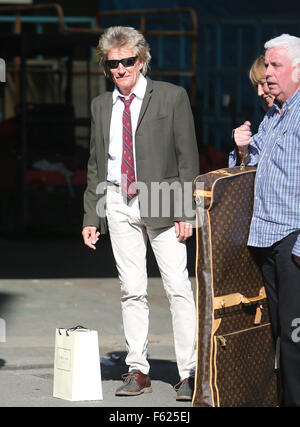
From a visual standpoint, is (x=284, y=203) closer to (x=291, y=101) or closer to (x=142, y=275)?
(x=291, y=101)

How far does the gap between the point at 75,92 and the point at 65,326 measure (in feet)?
26.4

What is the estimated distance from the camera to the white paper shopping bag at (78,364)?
526 cm

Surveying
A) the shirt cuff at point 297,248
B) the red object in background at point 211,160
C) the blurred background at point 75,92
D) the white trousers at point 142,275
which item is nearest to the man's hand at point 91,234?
the white trousers at point 142,275

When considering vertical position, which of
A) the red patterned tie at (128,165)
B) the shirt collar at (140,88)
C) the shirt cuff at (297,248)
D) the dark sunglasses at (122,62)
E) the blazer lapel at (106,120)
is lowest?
the shirt cuff at (297,248)

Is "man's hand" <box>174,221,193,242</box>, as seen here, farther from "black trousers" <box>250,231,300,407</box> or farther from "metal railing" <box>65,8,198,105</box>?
"metal railing" <box>65,8,198,105</box>

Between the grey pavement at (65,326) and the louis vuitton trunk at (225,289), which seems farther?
the grey pavement at (65,326)

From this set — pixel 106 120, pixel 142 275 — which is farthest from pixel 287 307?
pixel 106 120

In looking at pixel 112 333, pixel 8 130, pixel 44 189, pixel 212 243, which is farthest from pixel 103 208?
A: pixel 8 130

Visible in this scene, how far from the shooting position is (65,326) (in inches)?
292

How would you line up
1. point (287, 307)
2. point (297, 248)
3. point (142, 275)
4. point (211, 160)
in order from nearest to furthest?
point (297, 248)
point (287, 307)
point (142, 275)
point (211, 160)

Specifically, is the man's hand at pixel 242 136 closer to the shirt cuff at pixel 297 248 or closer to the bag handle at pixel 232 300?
the shirt cuff at pixel 297 248

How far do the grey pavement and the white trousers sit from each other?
1.05ft

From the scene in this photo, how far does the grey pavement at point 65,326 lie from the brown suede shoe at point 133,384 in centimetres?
4

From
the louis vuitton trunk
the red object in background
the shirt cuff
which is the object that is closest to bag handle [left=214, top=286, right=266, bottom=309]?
the louis vuitton trunk
